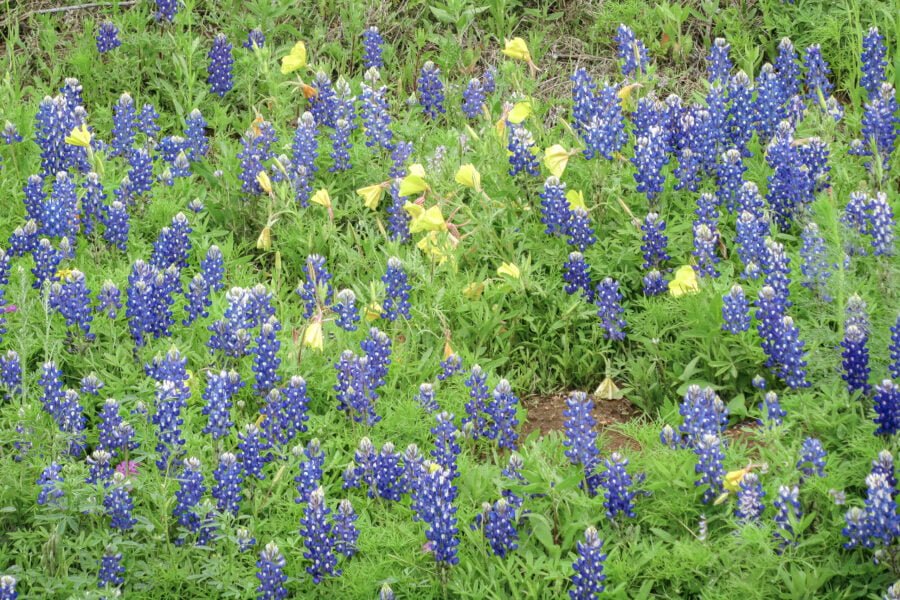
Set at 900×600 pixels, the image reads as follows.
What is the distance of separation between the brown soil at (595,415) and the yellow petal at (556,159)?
0.96 meters

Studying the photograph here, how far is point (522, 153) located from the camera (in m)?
5.16

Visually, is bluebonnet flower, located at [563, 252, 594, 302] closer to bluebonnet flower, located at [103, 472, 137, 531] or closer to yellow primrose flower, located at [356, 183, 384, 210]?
yellow primrose flower, located at [356, 183, 384, 210]

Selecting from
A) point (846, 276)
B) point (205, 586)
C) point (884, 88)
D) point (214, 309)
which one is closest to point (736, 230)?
point (846, 276)

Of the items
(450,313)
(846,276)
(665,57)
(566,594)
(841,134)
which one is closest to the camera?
(566,594)

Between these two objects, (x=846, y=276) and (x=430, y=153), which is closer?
(x=846, y=276)

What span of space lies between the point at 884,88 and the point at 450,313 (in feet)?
6.72

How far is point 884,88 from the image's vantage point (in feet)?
17.2

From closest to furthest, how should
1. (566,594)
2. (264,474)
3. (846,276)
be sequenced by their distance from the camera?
(566,594) → (264,474) → (846,276)

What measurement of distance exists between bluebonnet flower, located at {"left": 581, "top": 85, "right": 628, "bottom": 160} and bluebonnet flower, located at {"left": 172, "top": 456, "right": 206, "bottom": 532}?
7.02 feet

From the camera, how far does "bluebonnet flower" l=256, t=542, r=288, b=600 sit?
3.68m

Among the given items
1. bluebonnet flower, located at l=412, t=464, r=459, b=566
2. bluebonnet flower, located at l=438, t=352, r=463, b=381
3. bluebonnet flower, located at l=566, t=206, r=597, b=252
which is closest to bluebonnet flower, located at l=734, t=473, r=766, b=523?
bluebonnet flower, located at l=412, t=464, r=459, b=566

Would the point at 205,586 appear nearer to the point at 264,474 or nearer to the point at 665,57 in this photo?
the point at 264,474

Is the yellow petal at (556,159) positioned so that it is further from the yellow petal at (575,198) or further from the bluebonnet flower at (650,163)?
the bluebonnet flower at (650,163)

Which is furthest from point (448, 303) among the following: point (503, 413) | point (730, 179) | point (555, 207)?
point (730, 179)
